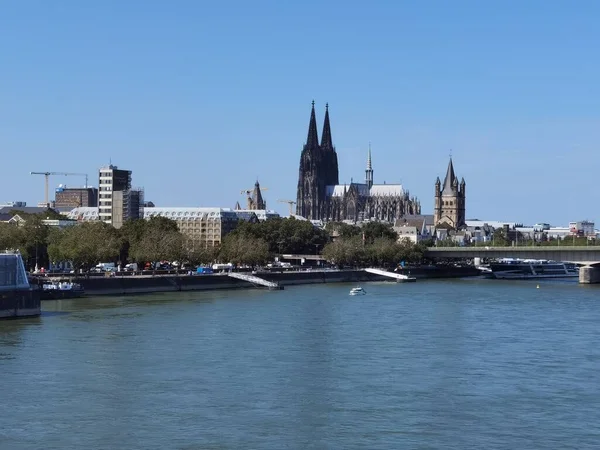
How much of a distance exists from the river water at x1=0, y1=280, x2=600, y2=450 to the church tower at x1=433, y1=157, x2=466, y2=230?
119m

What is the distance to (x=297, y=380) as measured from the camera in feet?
111

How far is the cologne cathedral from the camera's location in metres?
191

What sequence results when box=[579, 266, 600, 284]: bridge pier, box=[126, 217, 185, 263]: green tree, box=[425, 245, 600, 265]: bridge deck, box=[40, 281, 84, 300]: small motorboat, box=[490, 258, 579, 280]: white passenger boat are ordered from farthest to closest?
box=[490, 258, 579, 280]: white passenger boat → box=[579, 266, 600, 284]: bridge pier → box=[425, 245, 600, 265]: bridge deck → box=[126, 217, 185, 263]: green tree → box=[40, 281, 84, 300]: small motorboat

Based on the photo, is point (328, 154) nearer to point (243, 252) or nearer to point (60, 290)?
point (243, 252)

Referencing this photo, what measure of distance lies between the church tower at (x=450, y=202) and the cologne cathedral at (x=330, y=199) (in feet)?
45.5

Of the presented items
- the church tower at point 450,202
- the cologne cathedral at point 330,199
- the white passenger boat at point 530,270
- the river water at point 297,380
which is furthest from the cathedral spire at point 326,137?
the river water at point 297,380

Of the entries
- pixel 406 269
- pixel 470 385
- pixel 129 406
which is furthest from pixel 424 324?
pixel 406 269

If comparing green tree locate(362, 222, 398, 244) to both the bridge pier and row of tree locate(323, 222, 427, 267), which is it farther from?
the bridge pier

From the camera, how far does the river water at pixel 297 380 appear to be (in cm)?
2683

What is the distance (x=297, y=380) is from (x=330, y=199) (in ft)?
535

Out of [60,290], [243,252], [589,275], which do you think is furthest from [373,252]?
[60,290]

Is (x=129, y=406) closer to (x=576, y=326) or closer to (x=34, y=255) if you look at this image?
(x=576, y=326)

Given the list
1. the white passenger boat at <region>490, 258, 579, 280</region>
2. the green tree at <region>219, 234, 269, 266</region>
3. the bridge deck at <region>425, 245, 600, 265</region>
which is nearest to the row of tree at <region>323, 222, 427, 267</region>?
the white passenger boat at <region>490, 258, 579, 280</region>

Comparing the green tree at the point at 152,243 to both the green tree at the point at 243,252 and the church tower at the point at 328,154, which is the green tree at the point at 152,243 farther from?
the church tower at the point at 328,154
